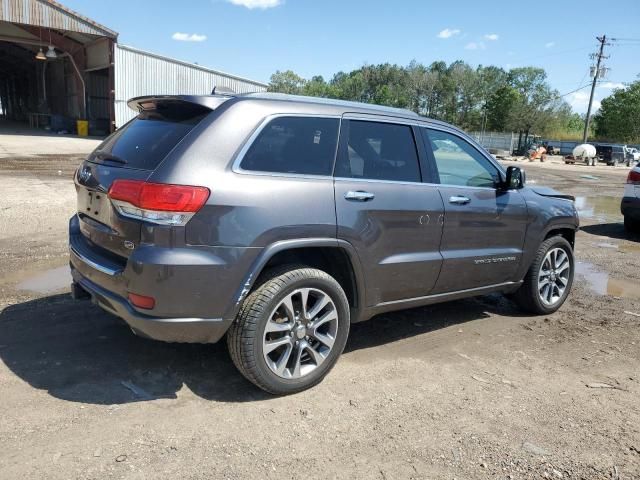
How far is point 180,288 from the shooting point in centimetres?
302

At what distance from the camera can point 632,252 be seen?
343 inches

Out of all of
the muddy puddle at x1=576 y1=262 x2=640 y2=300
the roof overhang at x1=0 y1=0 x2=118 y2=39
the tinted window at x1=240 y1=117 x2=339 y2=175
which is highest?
the roof overhang at x1=0 y1=0 x2=118 y2=39

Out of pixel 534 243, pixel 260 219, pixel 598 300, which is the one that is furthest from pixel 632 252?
pixel 260 219

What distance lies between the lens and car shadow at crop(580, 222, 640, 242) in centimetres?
1010

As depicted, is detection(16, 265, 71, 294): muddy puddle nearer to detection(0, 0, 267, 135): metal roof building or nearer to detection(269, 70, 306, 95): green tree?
detection(0, 0, 267, 135): metal roof building

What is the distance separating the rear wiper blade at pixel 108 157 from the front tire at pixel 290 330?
1.20 meters

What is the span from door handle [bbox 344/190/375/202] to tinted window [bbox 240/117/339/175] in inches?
7.8

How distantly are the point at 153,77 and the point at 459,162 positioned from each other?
1180 inches

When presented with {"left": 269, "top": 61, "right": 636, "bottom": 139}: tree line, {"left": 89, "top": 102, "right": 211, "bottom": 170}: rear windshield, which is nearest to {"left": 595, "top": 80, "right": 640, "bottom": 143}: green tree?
{"left": 269, "top": 61, "right": 636, "bottom": 139}: tree line

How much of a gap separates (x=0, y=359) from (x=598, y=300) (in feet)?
18.9

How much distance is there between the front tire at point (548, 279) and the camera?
203 inches

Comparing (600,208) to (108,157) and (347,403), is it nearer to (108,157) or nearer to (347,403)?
(347,403)

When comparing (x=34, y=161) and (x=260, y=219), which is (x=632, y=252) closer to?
(x=260, y=219)

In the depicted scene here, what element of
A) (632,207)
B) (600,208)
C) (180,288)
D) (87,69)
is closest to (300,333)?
(180,288)
